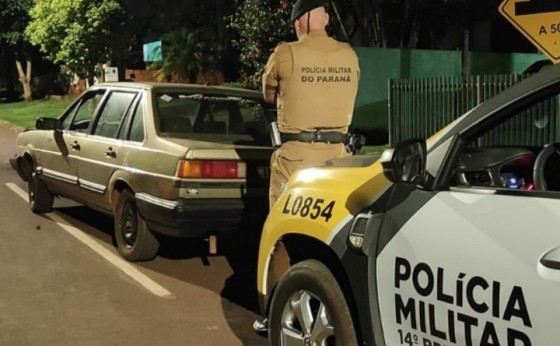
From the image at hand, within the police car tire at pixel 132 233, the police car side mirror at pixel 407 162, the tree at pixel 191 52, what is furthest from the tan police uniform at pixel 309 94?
the tree at pixel 191 52

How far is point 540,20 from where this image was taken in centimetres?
629

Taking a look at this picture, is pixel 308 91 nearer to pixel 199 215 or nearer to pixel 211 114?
pixel 199 215

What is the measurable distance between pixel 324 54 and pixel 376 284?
82.6 inches

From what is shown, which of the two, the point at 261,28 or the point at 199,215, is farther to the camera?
the point at 261,28

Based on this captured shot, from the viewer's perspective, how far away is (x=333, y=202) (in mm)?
3547

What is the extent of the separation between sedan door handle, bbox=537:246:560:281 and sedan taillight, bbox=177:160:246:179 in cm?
396

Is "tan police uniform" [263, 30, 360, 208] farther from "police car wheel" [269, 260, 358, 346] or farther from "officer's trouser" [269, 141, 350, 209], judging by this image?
"police car wheel" [269, 260, 358, 346]

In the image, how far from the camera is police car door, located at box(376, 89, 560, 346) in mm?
2500

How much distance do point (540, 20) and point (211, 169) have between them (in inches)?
115

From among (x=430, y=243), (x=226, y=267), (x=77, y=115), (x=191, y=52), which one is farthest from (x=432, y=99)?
(x=191, y=52)

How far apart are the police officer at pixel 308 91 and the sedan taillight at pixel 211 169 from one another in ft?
4.07

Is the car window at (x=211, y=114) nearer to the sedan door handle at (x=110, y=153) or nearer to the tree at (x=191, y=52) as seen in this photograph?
the sedan door handle at (x=110, y=153)

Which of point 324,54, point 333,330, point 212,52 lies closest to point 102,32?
point 212,52

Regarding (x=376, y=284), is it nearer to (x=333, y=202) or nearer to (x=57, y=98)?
(x=333, y=202)
